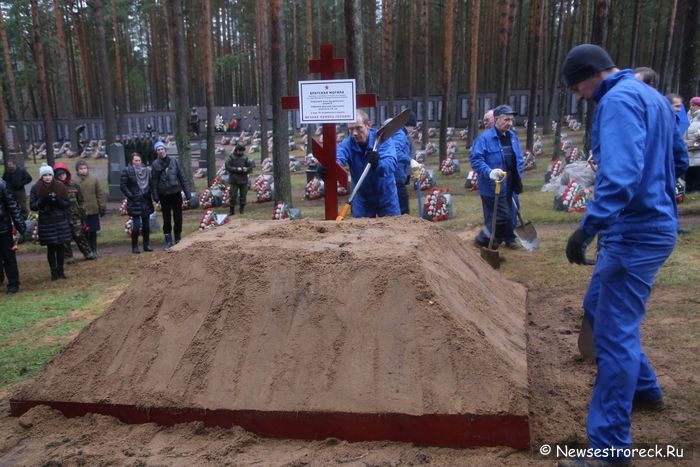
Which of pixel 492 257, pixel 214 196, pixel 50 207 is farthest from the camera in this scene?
pixel 214 196

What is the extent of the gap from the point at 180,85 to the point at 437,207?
8.58 meters

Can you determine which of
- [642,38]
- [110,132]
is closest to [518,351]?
[110,132]

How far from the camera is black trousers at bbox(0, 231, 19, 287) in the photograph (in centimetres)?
853

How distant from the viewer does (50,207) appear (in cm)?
900

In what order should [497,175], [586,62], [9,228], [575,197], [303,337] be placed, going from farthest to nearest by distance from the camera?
[575,197] → [9,228] → [497,175] → [303,337] → [586,62]

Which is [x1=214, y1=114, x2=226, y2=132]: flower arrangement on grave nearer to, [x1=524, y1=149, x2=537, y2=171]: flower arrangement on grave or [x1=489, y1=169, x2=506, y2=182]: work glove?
[x1=524, y1=149, x2=537, y2=171]: flower arrangement on grave

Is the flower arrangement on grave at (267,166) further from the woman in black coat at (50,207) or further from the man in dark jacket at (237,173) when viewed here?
the woman in black coat at (50,207)

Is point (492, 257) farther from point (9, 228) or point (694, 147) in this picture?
point (9, 228)

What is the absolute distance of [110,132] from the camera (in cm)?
2002

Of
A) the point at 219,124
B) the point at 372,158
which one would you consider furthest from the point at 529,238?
the point at 219,124

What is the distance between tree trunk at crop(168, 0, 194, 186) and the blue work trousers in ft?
47.4

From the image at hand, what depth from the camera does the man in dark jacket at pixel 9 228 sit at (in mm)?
8305

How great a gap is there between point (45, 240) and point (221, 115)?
37.8m

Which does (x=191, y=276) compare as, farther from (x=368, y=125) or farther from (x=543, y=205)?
(x=543, y=205)
